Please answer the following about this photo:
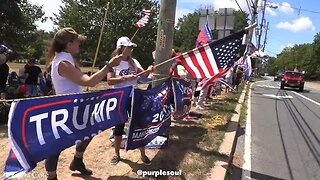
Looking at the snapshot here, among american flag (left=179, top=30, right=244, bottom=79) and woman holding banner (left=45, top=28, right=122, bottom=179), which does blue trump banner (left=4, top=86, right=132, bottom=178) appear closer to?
woman holding banner (left=45, top=28, right=122, bottom=179)

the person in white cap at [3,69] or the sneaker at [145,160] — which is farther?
the person in white cap at [3,69]

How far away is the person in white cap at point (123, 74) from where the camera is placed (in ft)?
17.1

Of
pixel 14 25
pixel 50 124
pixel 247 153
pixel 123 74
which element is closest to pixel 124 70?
pixel 123 74

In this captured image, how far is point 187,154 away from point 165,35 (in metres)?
2.11

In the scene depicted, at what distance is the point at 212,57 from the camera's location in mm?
6395

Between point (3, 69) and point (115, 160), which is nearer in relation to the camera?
point (115, 160)

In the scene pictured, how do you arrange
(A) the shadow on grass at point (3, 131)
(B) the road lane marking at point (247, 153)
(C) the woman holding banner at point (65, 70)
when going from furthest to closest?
(A) the shadow on grass at point (3, 131), (B) the road lane marking at point (247, 153), (C) the woman holding banner at point (65, 70)

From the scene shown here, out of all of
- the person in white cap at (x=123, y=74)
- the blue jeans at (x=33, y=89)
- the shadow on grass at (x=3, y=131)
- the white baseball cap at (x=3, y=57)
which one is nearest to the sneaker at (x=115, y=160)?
the person in white cap at (x=123, y=74)

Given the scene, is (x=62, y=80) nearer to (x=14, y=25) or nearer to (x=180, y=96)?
(x=180, y=96)

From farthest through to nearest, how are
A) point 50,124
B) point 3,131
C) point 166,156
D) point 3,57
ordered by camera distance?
1. point 3,57
2. point 3,131
3. point 166,156
4. point 50,124

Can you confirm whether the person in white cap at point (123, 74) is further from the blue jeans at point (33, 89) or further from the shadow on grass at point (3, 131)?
the blue jeans at point (33, 89)

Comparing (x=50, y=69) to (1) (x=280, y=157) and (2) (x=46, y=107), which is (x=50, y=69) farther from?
(1) (x=280, y=157)

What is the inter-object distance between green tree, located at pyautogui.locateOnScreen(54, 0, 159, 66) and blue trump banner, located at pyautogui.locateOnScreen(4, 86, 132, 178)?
33626mm

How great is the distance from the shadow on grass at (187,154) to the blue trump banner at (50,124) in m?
1.07
